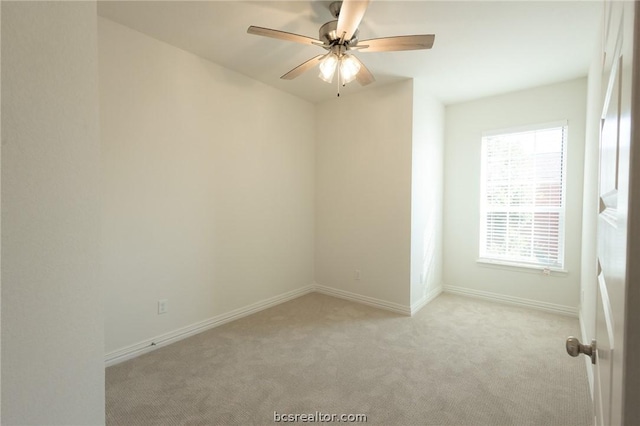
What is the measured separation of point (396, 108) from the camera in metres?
3.43

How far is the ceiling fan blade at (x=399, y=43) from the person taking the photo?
186 cm

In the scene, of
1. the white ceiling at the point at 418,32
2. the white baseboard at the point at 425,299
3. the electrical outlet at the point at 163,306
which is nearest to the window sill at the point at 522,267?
the white baseboard at the point at 425,299

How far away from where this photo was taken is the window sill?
344cm

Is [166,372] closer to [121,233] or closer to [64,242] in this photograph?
[121,233]

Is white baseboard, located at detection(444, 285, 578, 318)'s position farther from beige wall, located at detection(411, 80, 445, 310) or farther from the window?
the window

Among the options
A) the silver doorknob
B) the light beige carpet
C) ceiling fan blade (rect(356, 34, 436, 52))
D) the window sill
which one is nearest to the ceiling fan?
ceiling fan blade (rect(356, 34, 436, 52))

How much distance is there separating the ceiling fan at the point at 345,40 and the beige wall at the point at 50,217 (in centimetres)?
124

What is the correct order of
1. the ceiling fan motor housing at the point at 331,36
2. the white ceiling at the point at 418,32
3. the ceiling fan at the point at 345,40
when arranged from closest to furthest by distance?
the ceiling fan at the point at 345,40 < the ceiling fan motor housing at the point at 331,36 < the white ceiling at the point at 418,32

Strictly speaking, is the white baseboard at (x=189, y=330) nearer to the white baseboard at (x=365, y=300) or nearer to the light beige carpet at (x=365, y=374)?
the light beige carpet at (x=365, y=374)

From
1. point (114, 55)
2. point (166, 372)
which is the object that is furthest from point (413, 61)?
point (166, 372)

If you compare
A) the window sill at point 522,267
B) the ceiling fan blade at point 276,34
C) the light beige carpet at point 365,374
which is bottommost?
the light beige carpet at point 365,374

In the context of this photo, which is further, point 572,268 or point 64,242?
point 572,268

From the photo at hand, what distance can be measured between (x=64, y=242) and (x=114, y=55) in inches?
85.3

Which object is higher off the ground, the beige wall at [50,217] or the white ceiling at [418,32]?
the white ceiling at [418,32]
